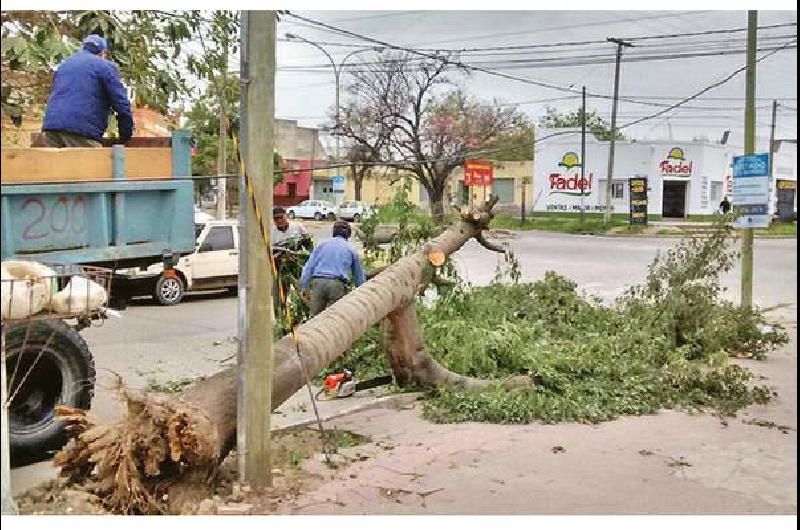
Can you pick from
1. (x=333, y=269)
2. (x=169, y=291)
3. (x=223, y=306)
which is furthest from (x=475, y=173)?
(x=169, y=291)

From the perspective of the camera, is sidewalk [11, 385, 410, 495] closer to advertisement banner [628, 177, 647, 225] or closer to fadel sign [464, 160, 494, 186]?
fadel sign [464, 160, 494, 186]

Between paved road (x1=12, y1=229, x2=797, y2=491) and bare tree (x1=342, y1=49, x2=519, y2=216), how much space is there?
3.68 feet

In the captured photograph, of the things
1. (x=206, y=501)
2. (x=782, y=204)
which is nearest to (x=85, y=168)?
(x=206, y=501)

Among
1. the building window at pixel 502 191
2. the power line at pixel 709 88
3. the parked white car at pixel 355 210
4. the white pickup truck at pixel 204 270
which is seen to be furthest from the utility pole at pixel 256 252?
the white pickup truck at pixel 204 270

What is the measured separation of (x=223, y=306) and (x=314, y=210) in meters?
4.17

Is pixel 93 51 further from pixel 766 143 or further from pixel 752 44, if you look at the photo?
pixel 766 143

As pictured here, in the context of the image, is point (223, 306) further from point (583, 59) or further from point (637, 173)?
point (637, 173)

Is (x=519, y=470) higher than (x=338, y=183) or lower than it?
lower

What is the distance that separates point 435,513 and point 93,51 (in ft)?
10.5

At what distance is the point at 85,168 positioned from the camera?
4.44 m

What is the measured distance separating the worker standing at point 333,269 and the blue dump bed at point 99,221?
325 cm

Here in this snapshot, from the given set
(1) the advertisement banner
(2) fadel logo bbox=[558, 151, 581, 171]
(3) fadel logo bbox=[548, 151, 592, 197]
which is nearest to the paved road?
(3) fadel logo bbox=[548, 151, 592, 197]

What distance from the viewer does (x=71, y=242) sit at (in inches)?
171

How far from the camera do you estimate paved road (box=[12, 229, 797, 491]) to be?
28.2 feet
